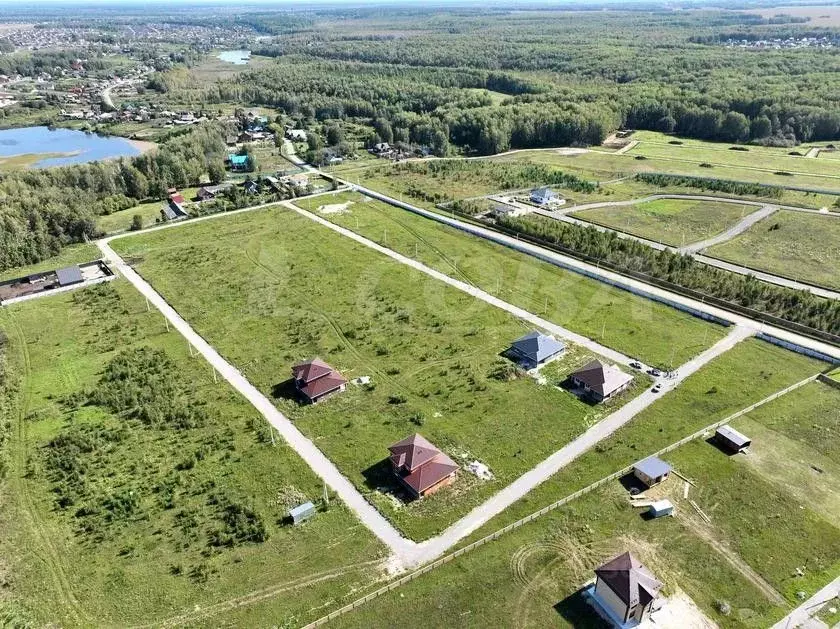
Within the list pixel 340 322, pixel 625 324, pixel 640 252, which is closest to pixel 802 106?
pixel 640 252

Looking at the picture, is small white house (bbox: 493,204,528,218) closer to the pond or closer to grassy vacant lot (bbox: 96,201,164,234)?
grassy vacant lot (bbox: 96,201,164,234)

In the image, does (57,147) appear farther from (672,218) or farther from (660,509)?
(660,509)

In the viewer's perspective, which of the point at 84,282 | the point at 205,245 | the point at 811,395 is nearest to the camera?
the point at 811,395

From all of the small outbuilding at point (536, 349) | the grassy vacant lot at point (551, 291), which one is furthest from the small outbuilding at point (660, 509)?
the grassy vacant lot at point (551, 291)

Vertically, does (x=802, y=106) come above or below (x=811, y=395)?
above

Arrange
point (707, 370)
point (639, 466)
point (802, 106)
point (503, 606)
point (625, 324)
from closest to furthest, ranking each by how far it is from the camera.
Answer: point (503, 606), point (639, 466), point (707, 370), point (625, 324), point (802, 106)

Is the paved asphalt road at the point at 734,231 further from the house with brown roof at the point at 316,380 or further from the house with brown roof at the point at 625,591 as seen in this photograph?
the house with brown roof at the point at 625,591

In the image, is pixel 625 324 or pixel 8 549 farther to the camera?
pixel 625 324

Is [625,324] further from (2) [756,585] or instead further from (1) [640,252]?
(2) [756,585]
